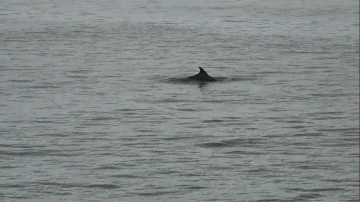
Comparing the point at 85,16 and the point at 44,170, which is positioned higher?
the point at 85,16

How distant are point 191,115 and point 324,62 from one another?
11942 millimetres

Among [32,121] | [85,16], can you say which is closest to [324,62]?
[32,121]

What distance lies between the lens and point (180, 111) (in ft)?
84.2

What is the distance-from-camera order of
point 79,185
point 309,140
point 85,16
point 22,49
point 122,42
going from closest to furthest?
1. point 79,185
2. point 309,140
3. point 22,49
4. point 122,42
5. point 85,16

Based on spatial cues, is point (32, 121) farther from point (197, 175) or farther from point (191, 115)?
point (197, 175)

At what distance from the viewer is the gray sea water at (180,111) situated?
1666 centimetres

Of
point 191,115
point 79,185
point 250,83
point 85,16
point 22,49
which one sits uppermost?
point 85,16

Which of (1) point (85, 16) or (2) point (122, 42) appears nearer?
(2) point (122, 42)

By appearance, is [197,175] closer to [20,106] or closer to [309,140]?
[309,140]

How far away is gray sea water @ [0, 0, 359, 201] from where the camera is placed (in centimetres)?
1666

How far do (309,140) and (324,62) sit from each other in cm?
1543

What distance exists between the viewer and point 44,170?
17719 millimetres

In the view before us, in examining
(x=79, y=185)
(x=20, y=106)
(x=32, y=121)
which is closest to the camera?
(x=79, y=185)

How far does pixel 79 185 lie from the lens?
1652cm
